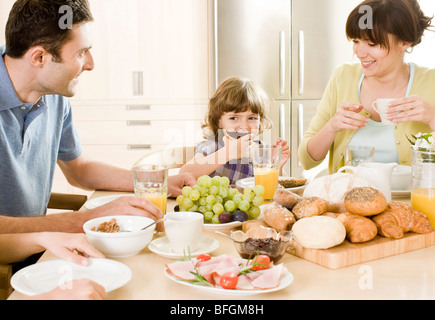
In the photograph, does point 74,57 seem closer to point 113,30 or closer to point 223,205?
point 223,205

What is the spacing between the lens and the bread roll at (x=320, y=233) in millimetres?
959

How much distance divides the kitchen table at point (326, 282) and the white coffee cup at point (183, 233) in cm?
4

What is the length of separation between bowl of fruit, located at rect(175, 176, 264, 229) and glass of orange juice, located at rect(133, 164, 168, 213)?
6cm

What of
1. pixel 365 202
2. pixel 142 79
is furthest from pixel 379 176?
pixel 142 79

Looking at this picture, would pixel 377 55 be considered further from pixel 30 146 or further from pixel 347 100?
pixel 30 146

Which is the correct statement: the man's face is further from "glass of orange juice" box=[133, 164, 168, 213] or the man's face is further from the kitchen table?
the kitchen table

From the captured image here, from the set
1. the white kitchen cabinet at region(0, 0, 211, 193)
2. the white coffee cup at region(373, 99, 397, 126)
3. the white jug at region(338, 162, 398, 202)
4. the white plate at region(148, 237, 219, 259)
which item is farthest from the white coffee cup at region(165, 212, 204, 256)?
the white kitchen cabinet at region(0, 0, 211, 193)

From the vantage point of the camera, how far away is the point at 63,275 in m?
0.88

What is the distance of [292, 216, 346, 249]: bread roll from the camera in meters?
0.96

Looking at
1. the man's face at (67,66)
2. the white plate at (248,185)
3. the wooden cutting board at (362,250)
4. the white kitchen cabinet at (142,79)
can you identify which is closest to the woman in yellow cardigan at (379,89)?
the white plate at (248,185)

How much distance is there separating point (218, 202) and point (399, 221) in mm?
439

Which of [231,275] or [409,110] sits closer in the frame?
[231,275]

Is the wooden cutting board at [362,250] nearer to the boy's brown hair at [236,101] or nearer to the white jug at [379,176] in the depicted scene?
the white jug at [379,176]

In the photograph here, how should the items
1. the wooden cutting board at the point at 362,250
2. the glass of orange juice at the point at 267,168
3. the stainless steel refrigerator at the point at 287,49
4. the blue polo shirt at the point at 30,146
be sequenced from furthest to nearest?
the stainless steel refrigerator at the point at 287,49
the blue polo shirt at the point at 30,146
the glass of orange juice at the point at 267,168
the wooden cutting board at the point at 362,250
